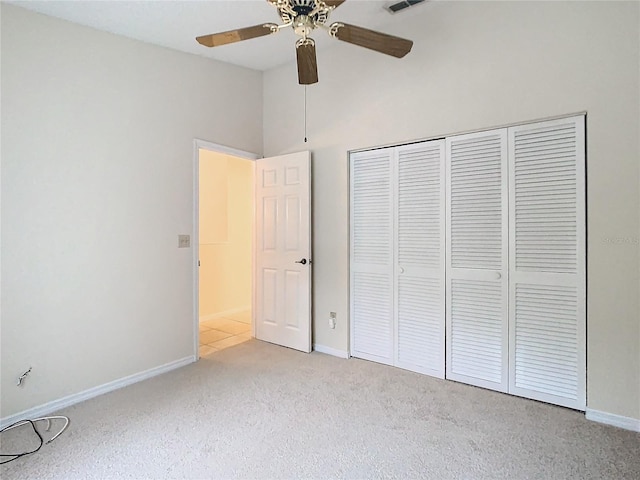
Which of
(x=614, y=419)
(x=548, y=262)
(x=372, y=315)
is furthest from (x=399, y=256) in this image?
(x=614, y=419)

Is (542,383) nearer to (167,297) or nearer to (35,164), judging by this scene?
(167,297)

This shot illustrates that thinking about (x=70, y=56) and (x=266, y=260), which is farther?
(x=266, y=260)

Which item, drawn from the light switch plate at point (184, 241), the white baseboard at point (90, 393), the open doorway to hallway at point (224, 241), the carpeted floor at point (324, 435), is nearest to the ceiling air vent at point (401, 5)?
the light switch plate at point (184, 241)

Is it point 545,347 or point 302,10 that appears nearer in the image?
point 302,10

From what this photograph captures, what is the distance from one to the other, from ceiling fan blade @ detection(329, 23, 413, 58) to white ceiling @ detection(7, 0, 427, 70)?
906mm

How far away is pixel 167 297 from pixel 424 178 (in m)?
2.38

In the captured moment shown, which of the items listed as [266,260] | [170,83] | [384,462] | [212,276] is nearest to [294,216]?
[266,260]

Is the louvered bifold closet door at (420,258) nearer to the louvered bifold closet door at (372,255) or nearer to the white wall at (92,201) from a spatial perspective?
the louvered bifold closet door at (372,255)

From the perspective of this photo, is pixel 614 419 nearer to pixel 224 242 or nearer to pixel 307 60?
pixel 307 60

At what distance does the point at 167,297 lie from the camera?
121 inches

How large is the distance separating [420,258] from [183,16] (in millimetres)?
2553

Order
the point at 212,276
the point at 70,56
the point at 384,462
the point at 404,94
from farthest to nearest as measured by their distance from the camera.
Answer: the point at 212,276, the point at 404,94, the point at 70,56, the point at 384,462

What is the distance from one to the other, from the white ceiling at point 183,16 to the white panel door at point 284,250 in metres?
1.16

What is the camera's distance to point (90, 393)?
2.59 metres
